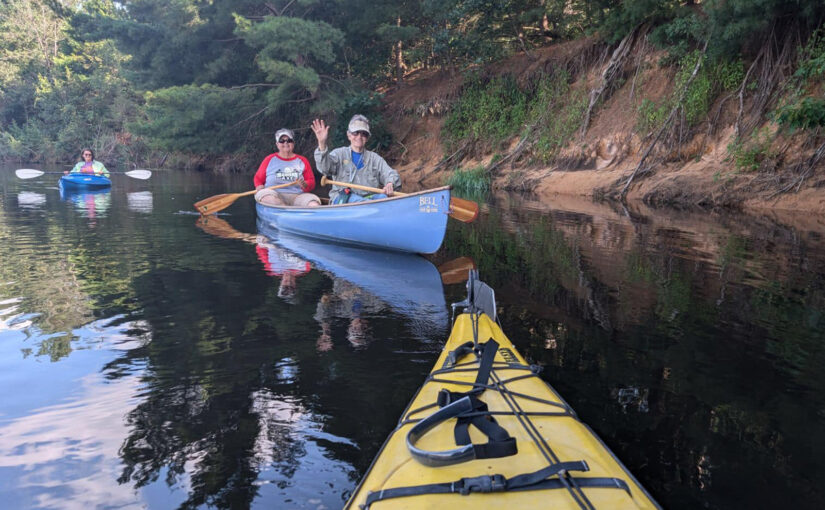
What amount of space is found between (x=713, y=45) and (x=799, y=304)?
9053mm

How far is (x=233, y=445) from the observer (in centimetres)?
267

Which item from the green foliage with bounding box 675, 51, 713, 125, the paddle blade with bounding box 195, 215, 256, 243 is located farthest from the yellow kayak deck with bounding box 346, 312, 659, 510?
the green foliage with bounding box 675, 51, 713, 125

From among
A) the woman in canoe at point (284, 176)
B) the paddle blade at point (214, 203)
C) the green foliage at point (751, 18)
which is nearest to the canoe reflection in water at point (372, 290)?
the woman in canoe at point (284, 176)

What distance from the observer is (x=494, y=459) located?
190 centimetres

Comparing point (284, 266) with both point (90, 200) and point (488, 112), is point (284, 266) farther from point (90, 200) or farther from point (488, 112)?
point (488, 112)

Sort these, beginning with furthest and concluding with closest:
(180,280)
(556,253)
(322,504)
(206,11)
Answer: (206,11) < (556,253) < (180,280) < (322,504)

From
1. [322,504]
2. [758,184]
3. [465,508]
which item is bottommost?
[322,504]

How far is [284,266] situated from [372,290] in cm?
157

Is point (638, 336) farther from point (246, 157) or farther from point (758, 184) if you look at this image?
point (246, 157)

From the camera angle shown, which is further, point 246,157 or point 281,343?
point 246,157

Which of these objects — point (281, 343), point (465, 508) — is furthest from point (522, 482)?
point (281, 343)

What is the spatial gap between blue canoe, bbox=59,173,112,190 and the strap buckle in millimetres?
16486

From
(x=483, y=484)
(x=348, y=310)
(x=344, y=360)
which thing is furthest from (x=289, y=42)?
(x=483, y=484)

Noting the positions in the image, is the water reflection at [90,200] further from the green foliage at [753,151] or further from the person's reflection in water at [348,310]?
the green foliage at [753,151]
